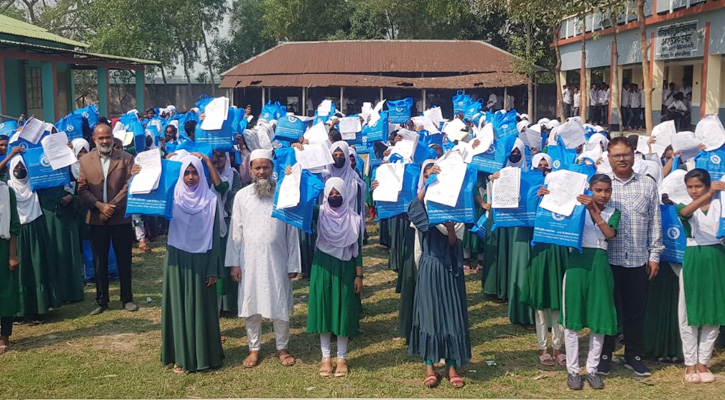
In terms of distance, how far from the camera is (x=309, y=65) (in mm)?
37469

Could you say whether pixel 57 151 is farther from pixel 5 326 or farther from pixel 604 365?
pixel 604 365

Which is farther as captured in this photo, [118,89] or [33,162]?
[118,89]

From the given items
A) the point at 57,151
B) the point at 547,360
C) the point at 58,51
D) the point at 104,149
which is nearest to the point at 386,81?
the point at 58,51

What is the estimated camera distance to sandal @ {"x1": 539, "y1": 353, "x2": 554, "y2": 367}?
19.4 ft

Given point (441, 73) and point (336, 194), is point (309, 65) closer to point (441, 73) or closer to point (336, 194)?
point (441, 73)

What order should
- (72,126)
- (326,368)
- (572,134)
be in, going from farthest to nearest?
(72,126) < (572,134) < (326,368)

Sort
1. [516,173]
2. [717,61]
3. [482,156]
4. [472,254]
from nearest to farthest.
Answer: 1. [516,173]
2. [482,156]
3. [472,254]
4. [717,61]

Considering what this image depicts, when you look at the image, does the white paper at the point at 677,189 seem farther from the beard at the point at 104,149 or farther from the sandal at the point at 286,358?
the beard at the point at 104,149

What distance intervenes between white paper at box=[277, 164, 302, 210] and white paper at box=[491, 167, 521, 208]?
164 centimetres

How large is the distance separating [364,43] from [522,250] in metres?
33.7

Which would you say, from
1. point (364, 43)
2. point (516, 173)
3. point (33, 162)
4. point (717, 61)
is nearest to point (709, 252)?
point (516, 173)

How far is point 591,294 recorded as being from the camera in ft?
17.2

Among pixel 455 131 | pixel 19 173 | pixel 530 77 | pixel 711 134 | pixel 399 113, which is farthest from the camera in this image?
pixel 530 77

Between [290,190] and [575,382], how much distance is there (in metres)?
2.59
